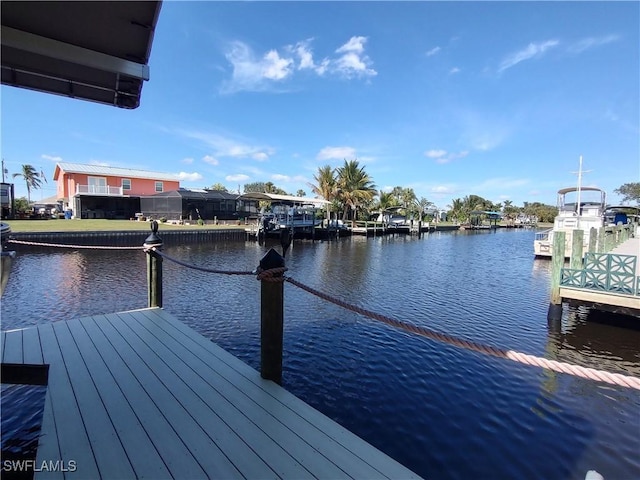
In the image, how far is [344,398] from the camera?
4516mm

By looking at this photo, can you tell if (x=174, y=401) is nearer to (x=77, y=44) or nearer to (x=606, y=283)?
(x=77, y=44)

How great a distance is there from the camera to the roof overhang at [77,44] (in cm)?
254

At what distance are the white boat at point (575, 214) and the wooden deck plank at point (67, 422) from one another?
65.9 ft

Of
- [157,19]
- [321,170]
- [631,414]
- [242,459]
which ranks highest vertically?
[321,170]

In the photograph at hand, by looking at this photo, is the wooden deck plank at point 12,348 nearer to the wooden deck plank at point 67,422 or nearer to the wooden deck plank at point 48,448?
the wooden deck plank at point 67,422

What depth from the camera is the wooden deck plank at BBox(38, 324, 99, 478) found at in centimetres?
190

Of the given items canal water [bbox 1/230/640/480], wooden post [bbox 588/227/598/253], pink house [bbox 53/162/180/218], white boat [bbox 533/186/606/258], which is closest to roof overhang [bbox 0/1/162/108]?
canal water [bbox 1/230/640/480]

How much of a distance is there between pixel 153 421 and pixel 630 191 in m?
76.4

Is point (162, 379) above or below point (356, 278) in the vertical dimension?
above

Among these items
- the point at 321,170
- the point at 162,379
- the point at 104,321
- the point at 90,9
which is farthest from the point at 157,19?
the point at 321,170

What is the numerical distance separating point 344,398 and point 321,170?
36461 mm

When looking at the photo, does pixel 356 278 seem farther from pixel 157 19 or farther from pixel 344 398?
pixel 157 19

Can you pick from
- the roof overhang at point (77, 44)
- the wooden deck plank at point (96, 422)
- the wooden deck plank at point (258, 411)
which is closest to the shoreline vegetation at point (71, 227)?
the roof overhang at point (77, 44)

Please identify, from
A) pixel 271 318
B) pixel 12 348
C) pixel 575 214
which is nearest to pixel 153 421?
pixel 271 318
